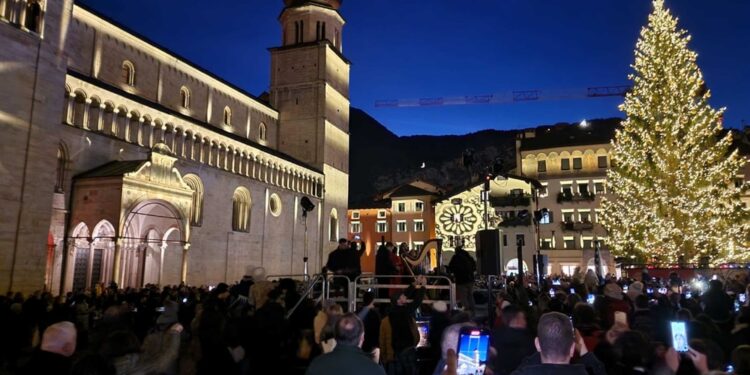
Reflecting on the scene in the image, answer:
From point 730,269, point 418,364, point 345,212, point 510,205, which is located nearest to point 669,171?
point 730,269

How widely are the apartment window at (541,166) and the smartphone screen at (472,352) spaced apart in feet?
163

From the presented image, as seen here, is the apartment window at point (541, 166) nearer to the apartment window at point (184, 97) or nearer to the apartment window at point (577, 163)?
the apartment window at point (577, 163)

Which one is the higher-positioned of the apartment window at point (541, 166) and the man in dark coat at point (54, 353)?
the apartment window at point (541, 166)

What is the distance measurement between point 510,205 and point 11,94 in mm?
41343

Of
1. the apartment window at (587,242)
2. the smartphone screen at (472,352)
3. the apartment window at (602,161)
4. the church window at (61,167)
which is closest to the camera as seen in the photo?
the smartphone screen at (472,352)

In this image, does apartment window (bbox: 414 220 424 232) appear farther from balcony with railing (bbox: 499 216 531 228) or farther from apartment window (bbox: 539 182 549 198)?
apartment window (bbox: 539 182 549 198)

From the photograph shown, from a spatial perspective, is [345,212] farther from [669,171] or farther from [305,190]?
[669,171]

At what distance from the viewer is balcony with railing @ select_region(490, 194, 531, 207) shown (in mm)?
49250

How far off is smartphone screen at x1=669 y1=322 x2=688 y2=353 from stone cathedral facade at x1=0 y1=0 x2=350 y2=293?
64.9 ft

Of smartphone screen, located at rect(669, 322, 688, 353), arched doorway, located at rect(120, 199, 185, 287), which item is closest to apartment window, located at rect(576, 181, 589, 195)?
arched doorway, located at rect(120, 199, 185, 287)

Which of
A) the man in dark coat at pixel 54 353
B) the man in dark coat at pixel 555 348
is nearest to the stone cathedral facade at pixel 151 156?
the man in dark coat at pixel 54 353

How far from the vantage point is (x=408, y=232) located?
58219 millimetres

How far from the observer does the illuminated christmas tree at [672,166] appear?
2414cm

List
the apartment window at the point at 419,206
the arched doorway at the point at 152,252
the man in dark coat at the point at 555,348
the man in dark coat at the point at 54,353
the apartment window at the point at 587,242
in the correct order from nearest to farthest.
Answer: the man in dark coat at the point at 555,348
the man in dark coat at the point at 54,353
the arched doorway at the point at 152,252
the apartment window at the point at 587,242
the apartment window at the point at 419,206
